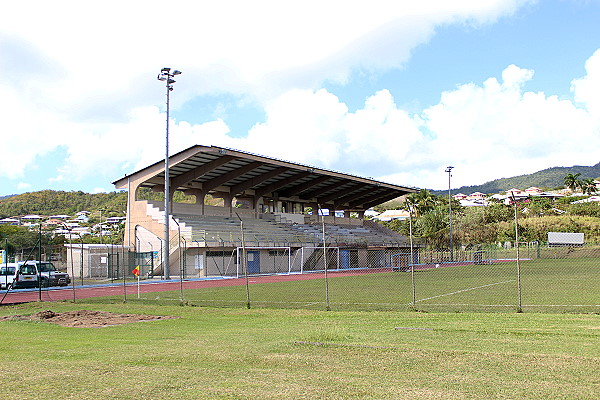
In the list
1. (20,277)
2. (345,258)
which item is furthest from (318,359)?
(345,258)

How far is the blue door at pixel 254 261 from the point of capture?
50.1 m

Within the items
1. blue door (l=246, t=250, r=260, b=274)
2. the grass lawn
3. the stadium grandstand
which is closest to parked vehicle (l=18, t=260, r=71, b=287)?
the stadium grandstand

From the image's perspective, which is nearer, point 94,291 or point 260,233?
point 94,291

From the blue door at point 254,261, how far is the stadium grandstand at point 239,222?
9cm

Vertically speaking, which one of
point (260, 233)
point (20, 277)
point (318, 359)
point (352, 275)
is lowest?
point (352, 275)

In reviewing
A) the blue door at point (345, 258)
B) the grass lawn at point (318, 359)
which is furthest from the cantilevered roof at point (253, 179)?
the grass lawn at point (318, 359)

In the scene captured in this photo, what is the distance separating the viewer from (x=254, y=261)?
1999 inches

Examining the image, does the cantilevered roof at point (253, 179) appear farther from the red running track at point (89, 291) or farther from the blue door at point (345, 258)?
the red running track at point (89, 291)

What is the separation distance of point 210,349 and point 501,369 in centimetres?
468

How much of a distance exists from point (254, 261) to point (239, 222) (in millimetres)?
6914

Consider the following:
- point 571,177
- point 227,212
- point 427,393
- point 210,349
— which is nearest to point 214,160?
point 227,212

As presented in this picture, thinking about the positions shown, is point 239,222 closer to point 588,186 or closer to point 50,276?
point 50,276

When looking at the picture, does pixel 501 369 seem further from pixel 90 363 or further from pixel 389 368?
pixel 90 363

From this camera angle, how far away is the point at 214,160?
50.9 metres
